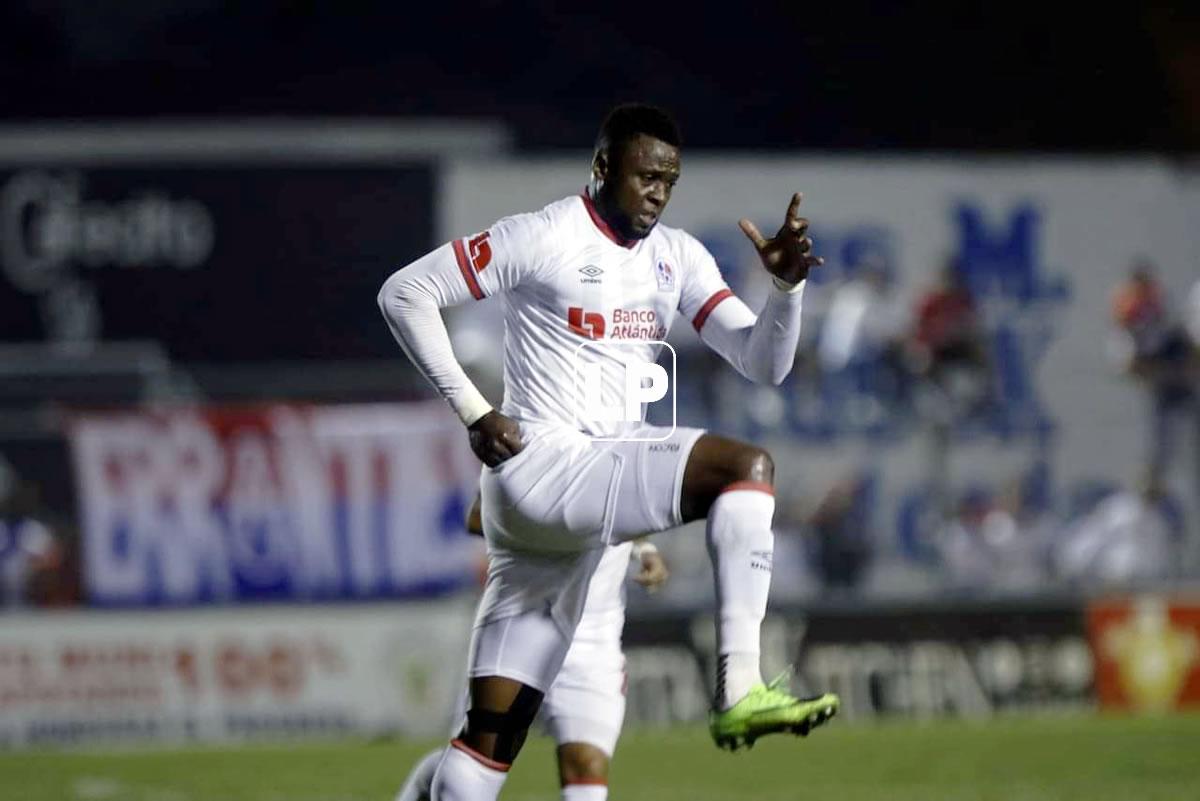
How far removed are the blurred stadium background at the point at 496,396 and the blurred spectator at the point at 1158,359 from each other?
1.6 inches

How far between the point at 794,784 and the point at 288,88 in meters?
13.7

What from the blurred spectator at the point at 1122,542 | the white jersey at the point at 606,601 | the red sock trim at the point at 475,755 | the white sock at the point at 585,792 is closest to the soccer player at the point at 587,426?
the red sock trim at the point at 475,755

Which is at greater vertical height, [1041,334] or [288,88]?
[288,88]

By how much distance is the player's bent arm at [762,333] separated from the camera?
671 cm

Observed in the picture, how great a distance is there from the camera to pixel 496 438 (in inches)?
261

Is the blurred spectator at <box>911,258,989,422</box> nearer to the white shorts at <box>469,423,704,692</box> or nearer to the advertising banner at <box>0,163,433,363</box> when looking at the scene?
the advertising banner at <box>0,163,433,363</box>

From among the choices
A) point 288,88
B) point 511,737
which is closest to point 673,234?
point 511,737

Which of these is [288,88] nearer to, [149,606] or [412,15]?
[412,15]

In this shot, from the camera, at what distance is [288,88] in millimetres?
24438

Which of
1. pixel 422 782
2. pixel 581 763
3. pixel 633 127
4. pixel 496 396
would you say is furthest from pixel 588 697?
pixel 496 396

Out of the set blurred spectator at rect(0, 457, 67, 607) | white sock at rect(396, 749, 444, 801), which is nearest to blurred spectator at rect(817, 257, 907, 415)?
blurred spectator at rect(0, 457, 67, 607)

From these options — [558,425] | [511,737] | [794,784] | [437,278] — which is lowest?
[794,784]

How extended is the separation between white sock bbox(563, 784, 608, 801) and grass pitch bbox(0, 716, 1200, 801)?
4.00m

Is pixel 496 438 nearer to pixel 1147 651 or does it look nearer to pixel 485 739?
pixel 485 739
